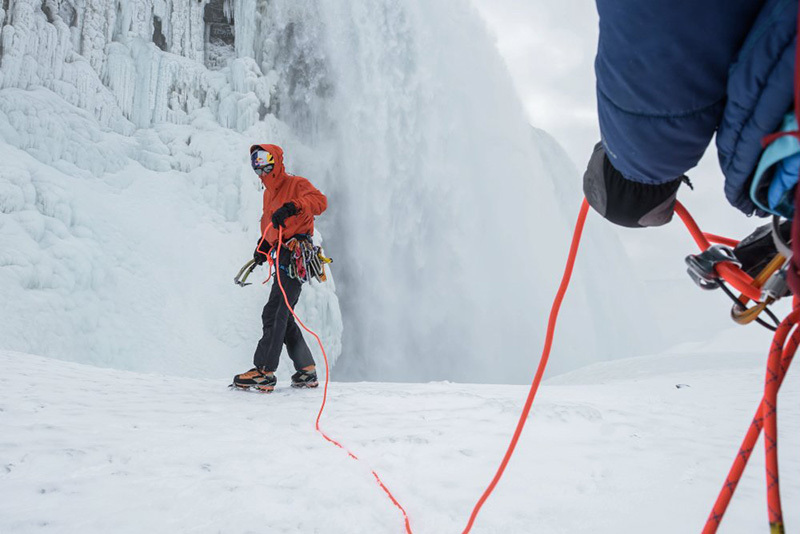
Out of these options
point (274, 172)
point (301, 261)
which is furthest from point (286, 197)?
point (301, 261)

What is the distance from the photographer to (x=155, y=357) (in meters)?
7.39

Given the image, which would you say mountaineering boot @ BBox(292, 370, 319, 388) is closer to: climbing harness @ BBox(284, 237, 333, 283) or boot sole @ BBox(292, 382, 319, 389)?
boot sole @ BBox(292, 382, 319, 389)

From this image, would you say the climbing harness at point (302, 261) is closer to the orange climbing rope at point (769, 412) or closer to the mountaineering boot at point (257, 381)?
the mountaineering boot at point (257, 381)

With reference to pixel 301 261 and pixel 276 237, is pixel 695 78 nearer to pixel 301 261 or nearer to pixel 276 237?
pixel 301 261

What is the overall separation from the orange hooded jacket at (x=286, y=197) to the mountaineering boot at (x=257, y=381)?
92cm

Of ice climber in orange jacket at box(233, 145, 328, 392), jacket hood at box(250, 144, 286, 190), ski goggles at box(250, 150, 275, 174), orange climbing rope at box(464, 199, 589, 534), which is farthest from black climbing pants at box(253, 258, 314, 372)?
orange climbing rope at box(464, 199, 589, 534)

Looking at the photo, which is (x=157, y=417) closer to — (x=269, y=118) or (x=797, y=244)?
(x=797, y=244)

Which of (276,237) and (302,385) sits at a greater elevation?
(276,237)

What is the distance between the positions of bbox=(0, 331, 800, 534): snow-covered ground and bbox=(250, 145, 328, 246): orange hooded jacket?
114cm

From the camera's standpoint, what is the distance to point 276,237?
11.4 feet

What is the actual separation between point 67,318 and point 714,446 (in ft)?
24.5

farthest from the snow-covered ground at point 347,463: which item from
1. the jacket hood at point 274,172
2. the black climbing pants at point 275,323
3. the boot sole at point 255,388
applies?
the jacket hood at point 274,172

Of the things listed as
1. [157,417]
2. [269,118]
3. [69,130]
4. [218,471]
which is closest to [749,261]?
[218,471]

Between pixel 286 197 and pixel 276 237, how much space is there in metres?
0.29
